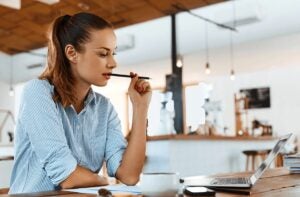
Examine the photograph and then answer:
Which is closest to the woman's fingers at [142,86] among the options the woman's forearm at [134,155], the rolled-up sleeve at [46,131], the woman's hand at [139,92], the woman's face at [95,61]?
the woman's hand at [139,92]

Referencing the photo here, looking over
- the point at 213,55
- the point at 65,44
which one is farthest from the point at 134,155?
the point at 213,55

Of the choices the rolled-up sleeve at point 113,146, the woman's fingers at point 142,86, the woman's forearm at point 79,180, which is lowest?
the woman's forearm at point 79,180

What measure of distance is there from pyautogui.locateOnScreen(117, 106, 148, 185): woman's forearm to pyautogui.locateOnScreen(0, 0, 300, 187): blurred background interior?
363 cm

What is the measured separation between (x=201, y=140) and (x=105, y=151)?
11.8 feet

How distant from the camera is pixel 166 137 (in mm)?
4562

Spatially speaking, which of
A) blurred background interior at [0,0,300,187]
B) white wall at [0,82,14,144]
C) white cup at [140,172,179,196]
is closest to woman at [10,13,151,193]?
white cup at [140,172,179,196]

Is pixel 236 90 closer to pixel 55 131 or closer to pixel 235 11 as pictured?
pixel 235 11

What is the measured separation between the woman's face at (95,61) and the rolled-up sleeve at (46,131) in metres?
0.15

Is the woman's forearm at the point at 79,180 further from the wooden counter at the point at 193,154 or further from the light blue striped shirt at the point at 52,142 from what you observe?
the wooden counter at the point at 193,154

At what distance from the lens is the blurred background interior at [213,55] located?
7.02m

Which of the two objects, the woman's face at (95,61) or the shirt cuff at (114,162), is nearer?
the woman's face at (95,61)

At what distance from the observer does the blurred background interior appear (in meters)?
7.02

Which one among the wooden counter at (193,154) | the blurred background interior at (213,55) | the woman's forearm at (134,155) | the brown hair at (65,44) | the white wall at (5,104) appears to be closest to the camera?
the brown hair at (65,44)

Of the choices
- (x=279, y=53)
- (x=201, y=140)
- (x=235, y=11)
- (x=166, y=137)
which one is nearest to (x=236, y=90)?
(x=279, y=53)
